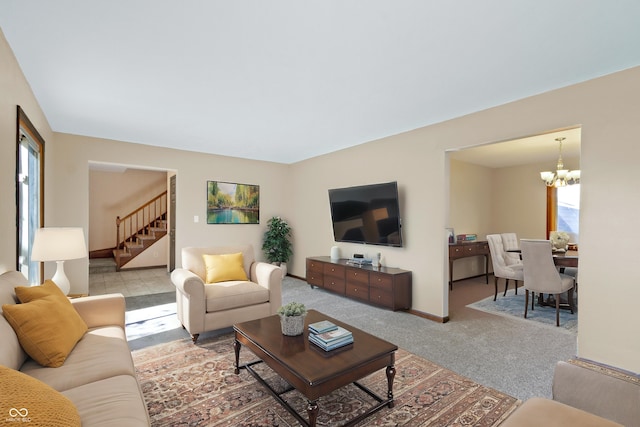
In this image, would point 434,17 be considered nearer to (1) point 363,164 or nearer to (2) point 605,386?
(2) point 605,386

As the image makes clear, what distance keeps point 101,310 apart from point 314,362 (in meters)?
1.76

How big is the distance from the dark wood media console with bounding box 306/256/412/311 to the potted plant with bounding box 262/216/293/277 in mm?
1038

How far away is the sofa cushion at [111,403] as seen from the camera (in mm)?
1273

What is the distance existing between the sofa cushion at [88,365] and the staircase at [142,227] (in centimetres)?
624

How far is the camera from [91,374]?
164cm

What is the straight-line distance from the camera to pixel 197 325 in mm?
3102

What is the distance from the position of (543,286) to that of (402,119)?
2718 mm

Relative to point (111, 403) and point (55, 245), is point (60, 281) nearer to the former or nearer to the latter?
point (55, 245)

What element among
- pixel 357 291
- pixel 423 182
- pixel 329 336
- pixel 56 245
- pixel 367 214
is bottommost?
pixel 357 291

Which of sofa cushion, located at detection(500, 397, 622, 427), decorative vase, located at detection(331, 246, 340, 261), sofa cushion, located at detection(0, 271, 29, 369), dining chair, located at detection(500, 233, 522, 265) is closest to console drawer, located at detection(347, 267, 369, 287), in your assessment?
decorative vase, located at detection(331, 246, 340, 261)

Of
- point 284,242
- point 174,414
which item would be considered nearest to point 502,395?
point 174,414

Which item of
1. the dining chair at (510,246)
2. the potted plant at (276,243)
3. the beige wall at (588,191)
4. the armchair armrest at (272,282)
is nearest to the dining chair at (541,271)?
the beige wall at (588,191)

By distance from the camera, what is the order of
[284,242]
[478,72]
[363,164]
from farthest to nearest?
[284,242], [363,164], [478,72]

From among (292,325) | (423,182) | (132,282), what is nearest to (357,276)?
(423,182)
